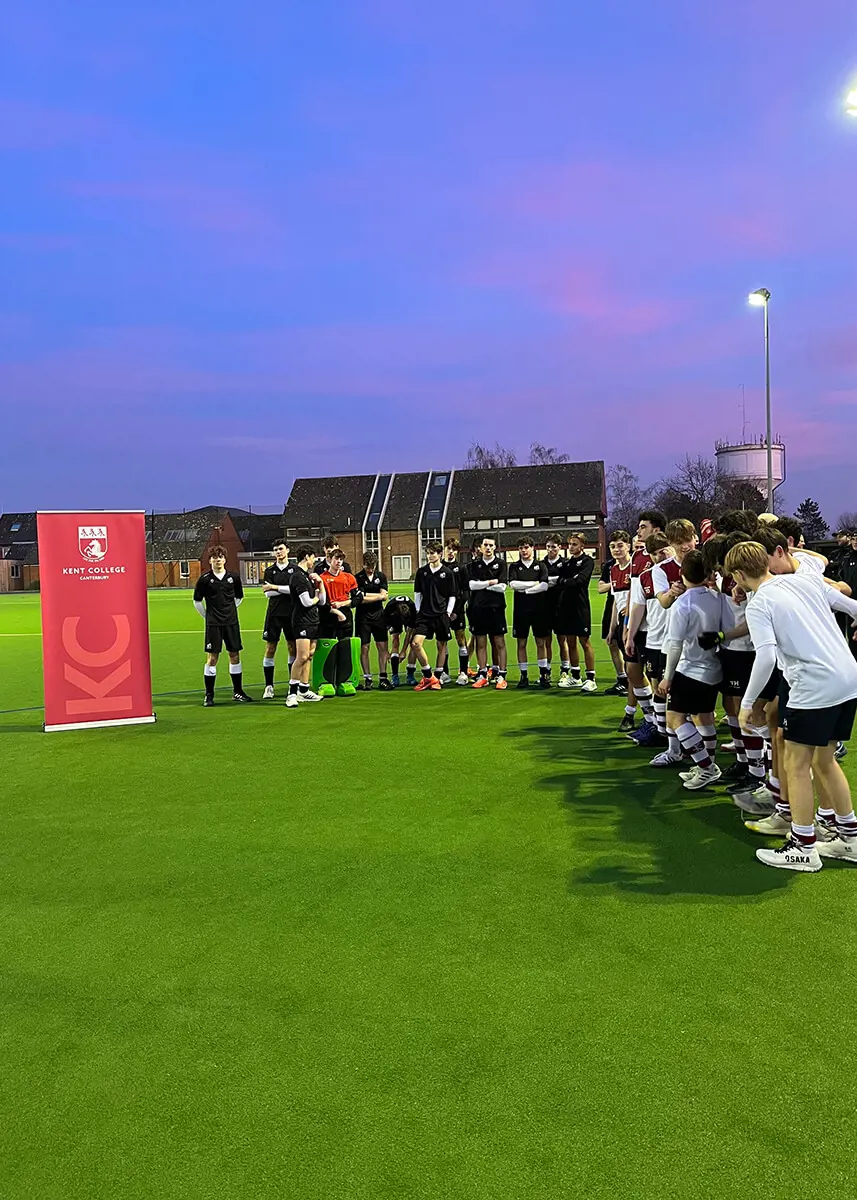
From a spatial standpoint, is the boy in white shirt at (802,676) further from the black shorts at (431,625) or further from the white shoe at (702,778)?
the black shorts at (431,625)

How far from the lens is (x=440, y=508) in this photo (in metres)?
74.8

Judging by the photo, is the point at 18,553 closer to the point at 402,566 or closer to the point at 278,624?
the point at 402,566

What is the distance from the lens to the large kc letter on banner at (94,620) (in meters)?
9.64

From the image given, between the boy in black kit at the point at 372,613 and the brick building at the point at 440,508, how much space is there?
183 ft

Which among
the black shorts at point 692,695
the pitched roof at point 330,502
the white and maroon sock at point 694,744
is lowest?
the white and maroon sock at point 694,744

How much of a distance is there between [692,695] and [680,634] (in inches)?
20.2

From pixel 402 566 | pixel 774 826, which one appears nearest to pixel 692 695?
pixel 774 826

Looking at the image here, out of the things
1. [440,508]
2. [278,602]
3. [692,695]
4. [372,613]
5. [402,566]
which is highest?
[440,508]

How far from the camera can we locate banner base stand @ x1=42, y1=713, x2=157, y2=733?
970cm

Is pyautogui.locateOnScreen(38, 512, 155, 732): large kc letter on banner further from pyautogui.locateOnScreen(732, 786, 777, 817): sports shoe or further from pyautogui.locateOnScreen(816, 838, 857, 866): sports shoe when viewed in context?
pyautogui.locateOnScreen(816, 838, 857, 866): sports shoe

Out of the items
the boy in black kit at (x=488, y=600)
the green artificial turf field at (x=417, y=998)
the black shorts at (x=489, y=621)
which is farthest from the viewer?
the black shorts at (x=489, y=621)

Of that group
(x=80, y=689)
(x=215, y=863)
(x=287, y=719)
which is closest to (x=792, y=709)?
(x=215, y=863)

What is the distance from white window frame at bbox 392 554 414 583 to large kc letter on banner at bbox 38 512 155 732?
209 feet

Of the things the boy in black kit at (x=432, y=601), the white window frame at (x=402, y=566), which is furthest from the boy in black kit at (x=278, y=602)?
the white window frame at (x=402, y=566)
